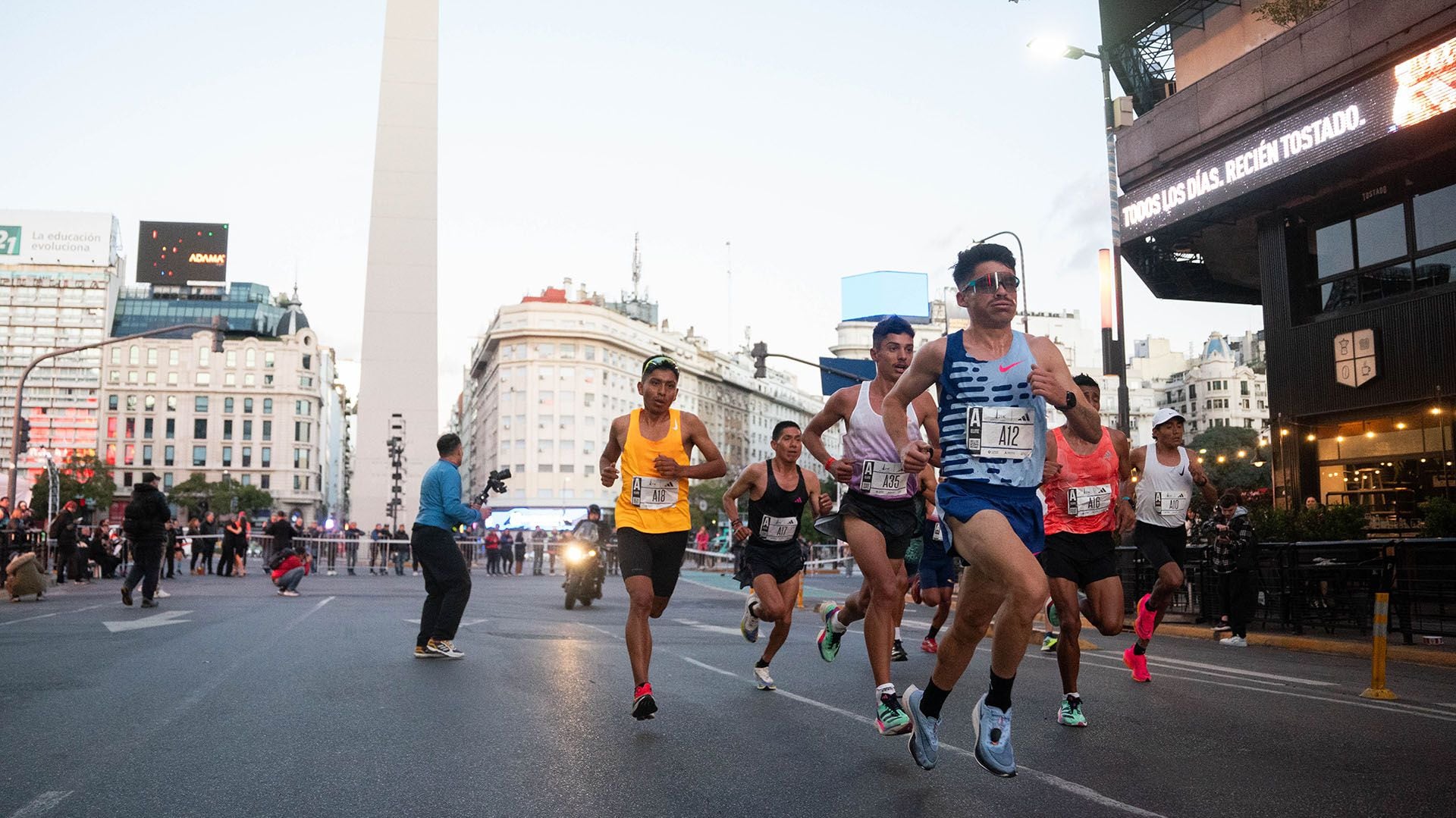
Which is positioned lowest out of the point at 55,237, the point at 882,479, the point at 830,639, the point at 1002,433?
the point at 830,639

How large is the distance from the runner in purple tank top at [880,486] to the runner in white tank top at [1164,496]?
2559 millimetres

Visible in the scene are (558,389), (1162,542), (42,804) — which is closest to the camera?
(42,804)

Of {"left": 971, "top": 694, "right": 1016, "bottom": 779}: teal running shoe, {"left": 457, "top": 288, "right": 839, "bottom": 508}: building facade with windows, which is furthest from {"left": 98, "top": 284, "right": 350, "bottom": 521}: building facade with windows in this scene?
{"left": 971, "top": 694, "right": 1016, "bottom": 779}: teal running shoe

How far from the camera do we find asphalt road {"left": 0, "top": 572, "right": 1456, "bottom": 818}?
4.55 m

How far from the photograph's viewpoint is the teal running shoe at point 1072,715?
6.40m

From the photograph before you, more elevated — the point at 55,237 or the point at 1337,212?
the point at 55,237

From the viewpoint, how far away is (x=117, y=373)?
428 feet

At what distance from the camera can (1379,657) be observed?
820 centimetres

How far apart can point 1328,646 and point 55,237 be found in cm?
14341

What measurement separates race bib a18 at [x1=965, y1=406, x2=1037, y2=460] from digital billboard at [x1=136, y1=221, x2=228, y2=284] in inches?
5256

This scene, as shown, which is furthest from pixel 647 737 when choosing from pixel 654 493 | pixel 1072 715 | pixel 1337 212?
pixel 1337 212

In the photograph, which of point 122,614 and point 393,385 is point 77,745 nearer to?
point 122,614

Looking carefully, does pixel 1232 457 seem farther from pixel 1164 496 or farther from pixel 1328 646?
pixel 1164 496

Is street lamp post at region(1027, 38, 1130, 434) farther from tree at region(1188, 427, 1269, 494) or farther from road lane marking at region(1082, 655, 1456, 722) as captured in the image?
tree at region(1188, 427, 1269, 494)
